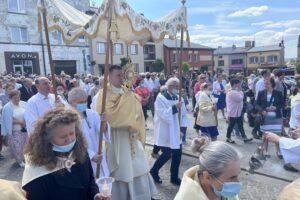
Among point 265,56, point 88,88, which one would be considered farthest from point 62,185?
point 265,56

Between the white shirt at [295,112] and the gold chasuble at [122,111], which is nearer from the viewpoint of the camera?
the gold chasuble at [122,111]

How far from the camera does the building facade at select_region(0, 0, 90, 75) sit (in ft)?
83.3

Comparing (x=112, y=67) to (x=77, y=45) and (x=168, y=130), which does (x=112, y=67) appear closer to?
(x=168, y=130)

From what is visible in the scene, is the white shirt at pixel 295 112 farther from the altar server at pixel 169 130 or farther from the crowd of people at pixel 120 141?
the altar server at pixel 169 130

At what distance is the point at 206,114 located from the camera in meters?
7.11

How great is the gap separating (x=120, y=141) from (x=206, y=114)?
342 cm

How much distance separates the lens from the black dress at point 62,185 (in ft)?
7.46

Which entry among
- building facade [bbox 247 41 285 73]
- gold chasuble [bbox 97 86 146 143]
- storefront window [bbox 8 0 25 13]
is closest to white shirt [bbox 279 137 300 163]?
gold chasuble [bbox 97 86 146 143]

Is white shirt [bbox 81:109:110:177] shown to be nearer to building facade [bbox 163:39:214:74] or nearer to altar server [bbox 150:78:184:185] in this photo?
altar server [bbox 150:78:184:185]

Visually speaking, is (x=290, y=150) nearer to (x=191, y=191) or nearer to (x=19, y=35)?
(x=191, y=191)

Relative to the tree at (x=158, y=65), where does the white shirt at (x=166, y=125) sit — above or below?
below

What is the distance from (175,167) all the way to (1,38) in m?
24.6

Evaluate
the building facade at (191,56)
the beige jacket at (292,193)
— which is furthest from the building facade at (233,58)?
the beige jacket at (292,193)

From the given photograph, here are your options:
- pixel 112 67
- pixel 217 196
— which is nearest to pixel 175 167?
pixel 112 67
